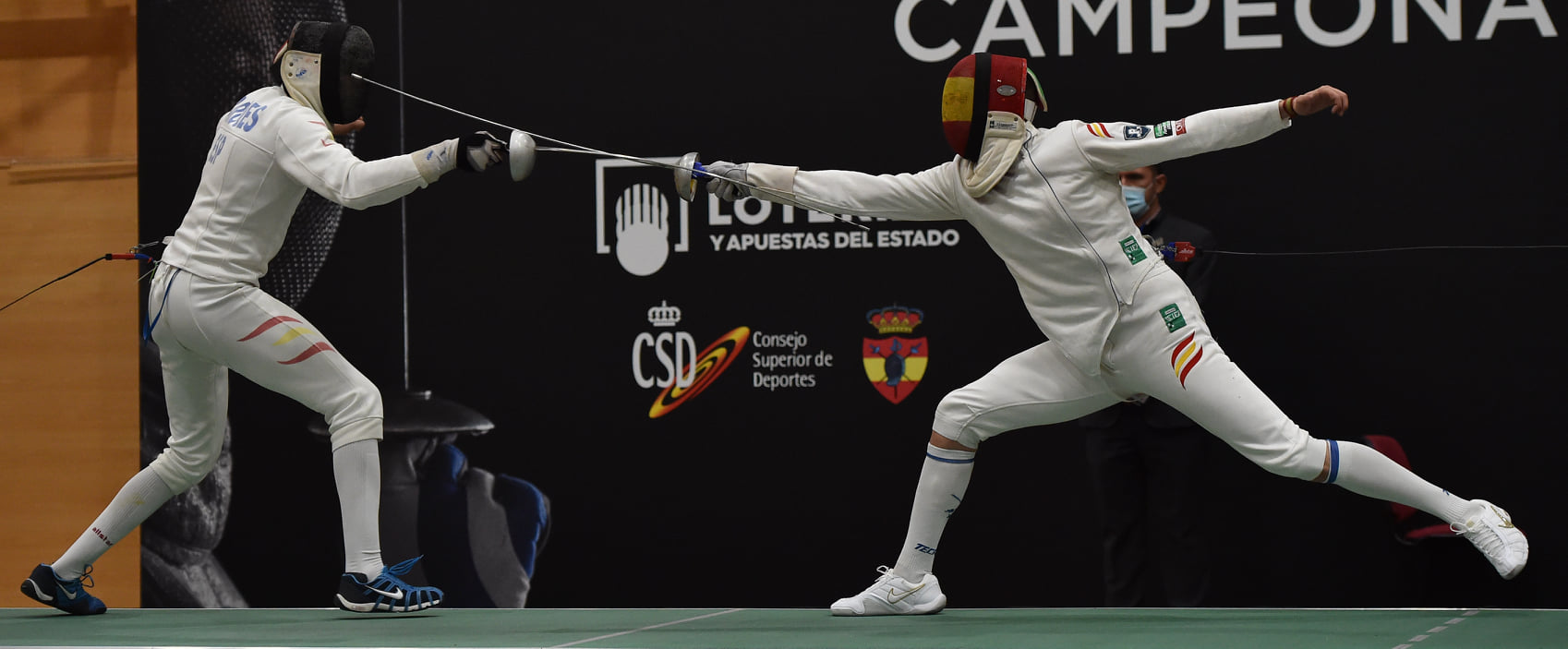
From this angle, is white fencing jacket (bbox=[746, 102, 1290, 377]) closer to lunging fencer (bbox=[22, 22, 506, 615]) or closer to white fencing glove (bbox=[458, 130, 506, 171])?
white fencing glove (bbox=[458, 130, 506, 171])

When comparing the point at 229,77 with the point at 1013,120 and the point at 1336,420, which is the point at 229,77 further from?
the point at 1336,420

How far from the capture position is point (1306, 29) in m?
4.08

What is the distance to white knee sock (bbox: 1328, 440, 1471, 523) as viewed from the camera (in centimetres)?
305

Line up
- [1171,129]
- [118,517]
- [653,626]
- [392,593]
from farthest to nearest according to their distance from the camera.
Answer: [118,517] < [392,593] < [653,626] < [1171,129]

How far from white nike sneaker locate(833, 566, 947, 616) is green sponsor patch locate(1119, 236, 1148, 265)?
865 mm

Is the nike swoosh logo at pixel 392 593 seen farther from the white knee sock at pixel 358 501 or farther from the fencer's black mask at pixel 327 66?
the fencer's black mask at pixel 327 66

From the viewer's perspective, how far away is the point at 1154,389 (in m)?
3.19

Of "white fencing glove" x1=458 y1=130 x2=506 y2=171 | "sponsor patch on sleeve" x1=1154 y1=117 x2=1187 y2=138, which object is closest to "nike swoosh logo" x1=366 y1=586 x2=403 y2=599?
"white fencing glove" x1=458 y1=130 x2=506 y2=171

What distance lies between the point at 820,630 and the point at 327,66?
5.66ft

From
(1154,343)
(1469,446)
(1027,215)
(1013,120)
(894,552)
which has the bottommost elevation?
(894,552)

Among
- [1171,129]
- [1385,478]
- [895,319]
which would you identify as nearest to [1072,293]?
[1171,129]

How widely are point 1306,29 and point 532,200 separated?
2.34 m

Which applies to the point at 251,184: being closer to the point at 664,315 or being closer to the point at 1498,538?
the point at 664,315

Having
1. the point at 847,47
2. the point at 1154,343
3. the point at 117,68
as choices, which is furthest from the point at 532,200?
the point at 1154,343
